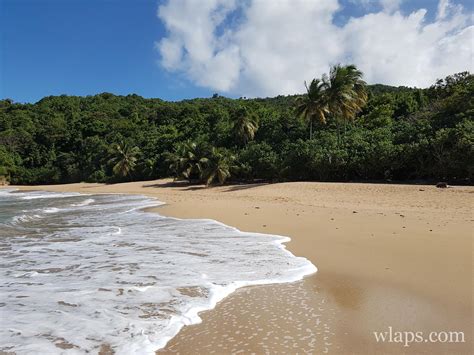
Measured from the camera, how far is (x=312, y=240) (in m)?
9.66

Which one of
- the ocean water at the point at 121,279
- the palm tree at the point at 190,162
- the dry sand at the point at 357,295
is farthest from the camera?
the palm tree at the point at 190,162

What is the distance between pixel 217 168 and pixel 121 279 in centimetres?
2505

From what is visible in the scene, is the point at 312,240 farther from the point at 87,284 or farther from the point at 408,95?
the point at 408,95


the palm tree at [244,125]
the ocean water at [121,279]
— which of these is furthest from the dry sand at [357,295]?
the palm tree at [244,125]

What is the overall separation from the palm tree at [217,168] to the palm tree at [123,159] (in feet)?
55.6

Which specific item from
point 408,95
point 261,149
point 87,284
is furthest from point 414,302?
point 408,95

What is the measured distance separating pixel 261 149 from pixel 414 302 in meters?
29.7

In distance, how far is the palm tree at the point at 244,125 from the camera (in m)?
41.2

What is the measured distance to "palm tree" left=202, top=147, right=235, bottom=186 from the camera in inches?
1249

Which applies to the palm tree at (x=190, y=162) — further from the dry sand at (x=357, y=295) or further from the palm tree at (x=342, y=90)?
the dry sand at (x=357, y=295)

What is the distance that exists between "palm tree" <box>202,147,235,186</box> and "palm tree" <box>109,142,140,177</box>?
17.0m

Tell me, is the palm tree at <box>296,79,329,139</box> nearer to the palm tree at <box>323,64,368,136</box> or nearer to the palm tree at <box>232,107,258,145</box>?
the palm tree at <box>323,64,368,136</box>

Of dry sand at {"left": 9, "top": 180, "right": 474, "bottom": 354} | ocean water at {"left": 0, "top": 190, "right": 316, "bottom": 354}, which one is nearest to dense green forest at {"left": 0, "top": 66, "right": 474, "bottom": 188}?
dry sand at {"left": 9, "top": 180, "right": 474, "bottom": 354}

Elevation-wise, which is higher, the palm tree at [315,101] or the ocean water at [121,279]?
the palm tree at [315,101]
